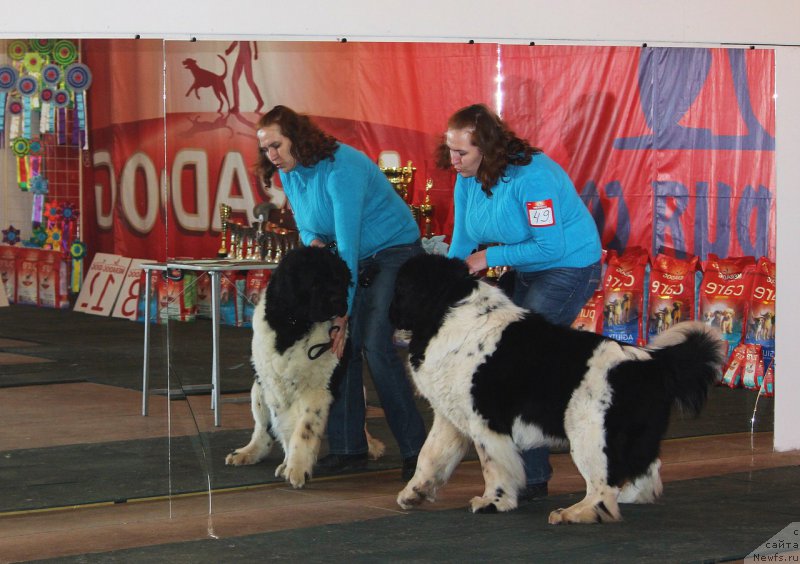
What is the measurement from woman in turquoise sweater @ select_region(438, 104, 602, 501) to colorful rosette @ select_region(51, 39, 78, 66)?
4.81 feet

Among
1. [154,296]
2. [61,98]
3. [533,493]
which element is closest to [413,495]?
[533,493]

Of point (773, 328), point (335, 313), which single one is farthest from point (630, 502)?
point (773, 328)

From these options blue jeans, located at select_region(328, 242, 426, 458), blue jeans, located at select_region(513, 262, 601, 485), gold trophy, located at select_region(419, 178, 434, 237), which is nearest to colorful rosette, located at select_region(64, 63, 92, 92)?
blue jeans, located at select_region(328, 242, 426, 458)

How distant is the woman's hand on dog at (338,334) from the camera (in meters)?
4.89

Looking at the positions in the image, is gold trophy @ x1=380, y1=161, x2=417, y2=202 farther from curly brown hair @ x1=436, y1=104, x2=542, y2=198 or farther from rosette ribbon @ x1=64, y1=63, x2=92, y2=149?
rosette ribbon @ x1=64, y1=63, x2=92, y2=149

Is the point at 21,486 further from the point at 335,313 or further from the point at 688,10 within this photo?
the point at 688,10

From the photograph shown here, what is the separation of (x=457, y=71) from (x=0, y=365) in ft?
7.55

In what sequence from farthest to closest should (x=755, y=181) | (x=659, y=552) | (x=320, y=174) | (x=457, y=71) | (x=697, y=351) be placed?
(x=755, y=181) → (x=457, y=71) → (x=320, y=174) → (x=697, y=351) → (x=659, y=552)

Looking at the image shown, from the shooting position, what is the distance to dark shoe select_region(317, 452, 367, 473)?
5.08 meters

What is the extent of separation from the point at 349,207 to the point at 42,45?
1316mm

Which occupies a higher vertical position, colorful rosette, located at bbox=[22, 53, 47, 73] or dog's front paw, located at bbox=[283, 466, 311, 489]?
colorful rosette, located at bbox=[22, 53, 47, 73]

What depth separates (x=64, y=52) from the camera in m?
4.56

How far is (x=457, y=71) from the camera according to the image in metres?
5.36

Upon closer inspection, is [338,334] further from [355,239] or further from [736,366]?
[736,366]
